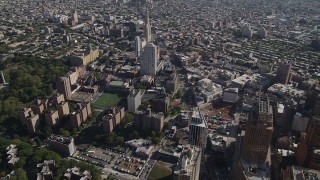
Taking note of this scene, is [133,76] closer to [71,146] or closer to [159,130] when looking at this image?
[159,130]

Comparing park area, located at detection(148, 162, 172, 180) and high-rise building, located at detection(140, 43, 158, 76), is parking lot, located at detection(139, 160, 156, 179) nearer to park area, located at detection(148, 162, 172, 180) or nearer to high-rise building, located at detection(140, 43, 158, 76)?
park area, located at detection(148, 162, 172, 180)

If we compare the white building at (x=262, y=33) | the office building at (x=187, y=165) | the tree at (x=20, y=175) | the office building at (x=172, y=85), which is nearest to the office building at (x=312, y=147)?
the office building at (x=187, y=165)

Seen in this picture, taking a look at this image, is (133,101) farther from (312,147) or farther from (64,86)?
(312,147)

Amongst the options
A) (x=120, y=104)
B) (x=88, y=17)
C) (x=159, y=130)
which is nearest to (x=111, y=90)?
(x=120, y=104)

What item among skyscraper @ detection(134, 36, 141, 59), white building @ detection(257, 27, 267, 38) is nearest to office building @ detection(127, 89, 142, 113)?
skyscraper @ detection(134, 36, 141, 59)

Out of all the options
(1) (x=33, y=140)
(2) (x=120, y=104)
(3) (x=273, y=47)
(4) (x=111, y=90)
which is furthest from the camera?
(3) (x=273, y=47)
